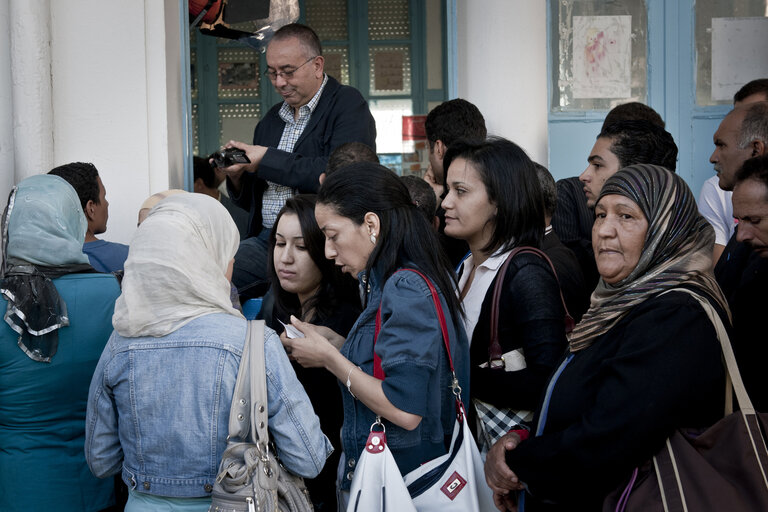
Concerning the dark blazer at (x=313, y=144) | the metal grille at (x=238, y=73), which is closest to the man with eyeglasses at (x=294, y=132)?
the dark blazer at (x=313, y=144)

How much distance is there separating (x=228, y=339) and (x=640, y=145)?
72.8 inches

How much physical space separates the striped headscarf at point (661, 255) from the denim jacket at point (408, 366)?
0.41 meters

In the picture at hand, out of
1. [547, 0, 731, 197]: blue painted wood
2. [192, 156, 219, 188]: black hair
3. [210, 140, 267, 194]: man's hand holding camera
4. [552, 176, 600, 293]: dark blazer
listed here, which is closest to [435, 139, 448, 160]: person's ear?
[552, 176, 600, 293]: dark blazer

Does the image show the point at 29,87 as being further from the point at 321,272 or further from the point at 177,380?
the point at 177,380

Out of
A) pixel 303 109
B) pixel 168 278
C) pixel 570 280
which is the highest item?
pixel 303 109

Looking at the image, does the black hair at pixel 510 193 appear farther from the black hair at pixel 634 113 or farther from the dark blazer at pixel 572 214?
the black hair at pixel 634 113

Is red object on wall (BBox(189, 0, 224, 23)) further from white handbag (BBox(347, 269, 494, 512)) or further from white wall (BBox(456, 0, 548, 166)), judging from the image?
white handbag (BBox(347, 269, 494, 512))

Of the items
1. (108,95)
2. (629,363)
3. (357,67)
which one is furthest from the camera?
(357,67)

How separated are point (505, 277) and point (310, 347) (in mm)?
698

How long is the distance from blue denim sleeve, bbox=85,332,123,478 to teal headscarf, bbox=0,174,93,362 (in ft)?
1.49

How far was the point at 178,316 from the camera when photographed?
2.37 meters

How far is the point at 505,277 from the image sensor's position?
277 cm

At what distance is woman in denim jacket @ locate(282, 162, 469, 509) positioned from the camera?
2414 mm

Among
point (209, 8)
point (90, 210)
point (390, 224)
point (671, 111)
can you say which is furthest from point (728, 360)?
point (209, 8)
